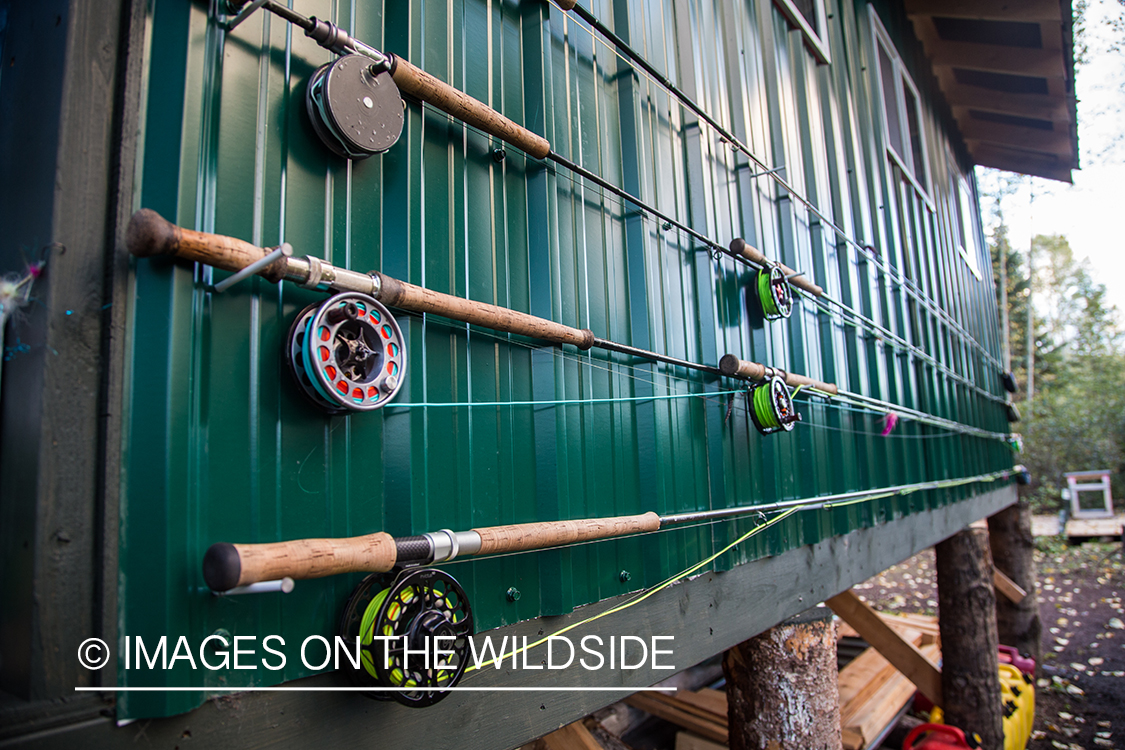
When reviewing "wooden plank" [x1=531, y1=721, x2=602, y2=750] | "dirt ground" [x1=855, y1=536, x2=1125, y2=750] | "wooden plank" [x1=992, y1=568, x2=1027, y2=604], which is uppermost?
"wooden plank" [x1=531, y1=721, x2=602, y2=750]

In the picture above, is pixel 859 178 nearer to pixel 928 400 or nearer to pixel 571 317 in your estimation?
pixel 928 400

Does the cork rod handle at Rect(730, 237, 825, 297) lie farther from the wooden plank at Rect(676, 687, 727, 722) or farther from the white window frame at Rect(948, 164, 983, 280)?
the white window frame at Rect(948, 164, 983, 280)

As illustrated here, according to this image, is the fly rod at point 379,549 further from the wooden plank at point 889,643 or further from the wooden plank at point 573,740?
the wooden plank at point 889,643

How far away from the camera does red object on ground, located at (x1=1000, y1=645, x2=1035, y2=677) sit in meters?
8.97

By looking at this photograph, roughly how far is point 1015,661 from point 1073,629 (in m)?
4.67

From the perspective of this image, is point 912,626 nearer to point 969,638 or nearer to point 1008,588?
point 1008,588

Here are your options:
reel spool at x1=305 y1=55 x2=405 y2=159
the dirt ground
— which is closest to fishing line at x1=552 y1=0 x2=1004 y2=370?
reel spool at x1=305 y1=55 x2=405 y2=159

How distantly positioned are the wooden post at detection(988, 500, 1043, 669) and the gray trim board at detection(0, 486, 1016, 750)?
788 centimetres

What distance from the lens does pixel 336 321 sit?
171 centimetres

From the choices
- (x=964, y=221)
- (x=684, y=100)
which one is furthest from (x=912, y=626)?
(x=684, y=100)

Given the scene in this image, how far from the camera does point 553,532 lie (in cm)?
215

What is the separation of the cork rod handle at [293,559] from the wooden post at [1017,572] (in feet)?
38.0

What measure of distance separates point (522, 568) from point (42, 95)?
1822 millimetres

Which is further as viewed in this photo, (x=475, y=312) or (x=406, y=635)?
(x=475, y=312)
